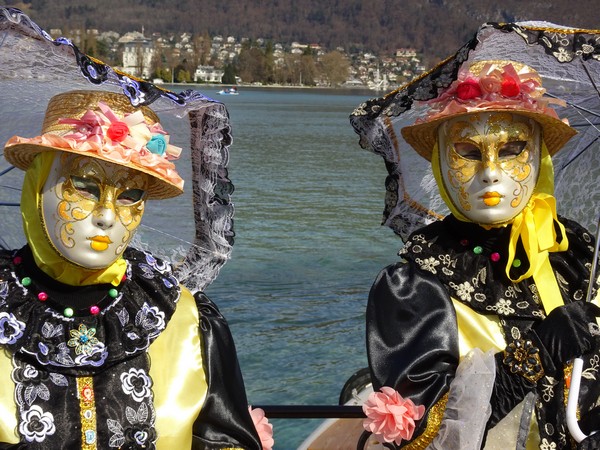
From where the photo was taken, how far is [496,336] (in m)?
2.93

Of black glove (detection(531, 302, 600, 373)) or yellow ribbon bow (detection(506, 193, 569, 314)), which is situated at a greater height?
yellow ribbon bow (detection(506, 193, 569, 314))

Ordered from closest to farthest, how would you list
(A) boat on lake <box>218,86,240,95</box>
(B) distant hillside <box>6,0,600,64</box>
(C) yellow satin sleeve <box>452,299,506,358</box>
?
(C) yellow satin sleeve <box>452,299,506,358</box> < (A) boat on lake <box>218,86,240,95</box> < (B) distant hillside <box>6,0,600,64</box>

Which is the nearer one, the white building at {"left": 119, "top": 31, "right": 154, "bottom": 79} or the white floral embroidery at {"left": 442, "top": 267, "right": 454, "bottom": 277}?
the white floral embroidery at {"left": 442, "top": 267, "right": 454, "bottom": 277}

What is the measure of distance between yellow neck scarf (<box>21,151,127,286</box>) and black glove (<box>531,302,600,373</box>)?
1.13m

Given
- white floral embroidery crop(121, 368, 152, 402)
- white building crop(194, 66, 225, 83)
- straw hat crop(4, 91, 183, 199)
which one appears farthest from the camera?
white building crop(194, 66, 225, 83)

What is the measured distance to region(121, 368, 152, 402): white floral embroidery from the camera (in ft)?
8.52

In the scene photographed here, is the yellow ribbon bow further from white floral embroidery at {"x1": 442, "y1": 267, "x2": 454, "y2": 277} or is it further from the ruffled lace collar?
the ruffled lace collar

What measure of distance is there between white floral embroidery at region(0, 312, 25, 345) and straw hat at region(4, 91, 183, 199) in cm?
37

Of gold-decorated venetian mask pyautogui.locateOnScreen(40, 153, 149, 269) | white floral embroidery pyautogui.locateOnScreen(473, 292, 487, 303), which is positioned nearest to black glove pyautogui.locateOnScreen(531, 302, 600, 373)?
white floral embroidery pyautogui.locateOnScreen(473, 292, 487, 303)

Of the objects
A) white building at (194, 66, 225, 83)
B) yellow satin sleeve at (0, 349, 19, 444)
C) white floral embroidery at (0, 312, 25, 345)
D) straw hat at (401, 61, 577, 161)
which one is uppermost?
straw hat at (401, 61, 577, 161)

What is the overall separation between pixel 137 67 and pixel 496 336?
321ft

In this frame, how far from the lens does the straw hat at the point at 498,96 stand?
2.91 m

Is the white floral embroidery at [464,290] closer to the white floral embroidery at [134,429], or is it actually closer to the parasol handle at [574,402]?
the parasol handle at [574,402]

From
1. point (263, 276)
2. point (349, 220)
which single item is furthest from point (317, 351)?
point (349, 220)
